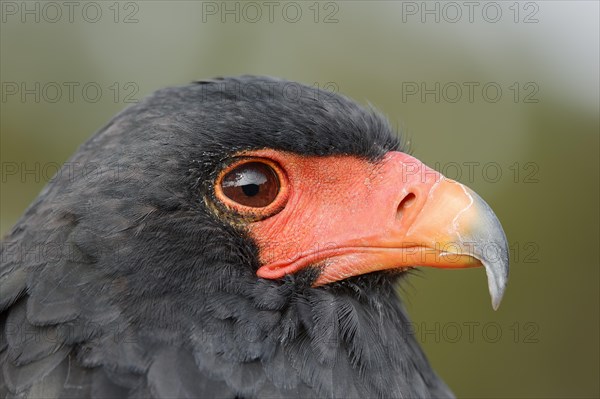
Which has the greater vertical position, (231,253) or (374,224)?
(374,224)

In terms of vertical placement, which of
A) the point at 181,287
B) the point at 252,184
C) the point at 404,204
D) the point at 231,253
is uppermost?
the point at 252,184

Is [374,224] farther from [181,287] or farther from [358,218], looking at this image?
[181,287]

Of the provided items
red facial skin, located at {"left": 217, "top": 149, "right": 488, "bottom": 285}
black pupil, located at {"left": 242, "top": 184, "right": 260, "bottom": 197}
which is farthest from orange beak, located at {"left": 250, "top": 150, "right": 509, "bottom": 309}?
black pupil, located at {"left": 242, "top": 184, "right": 260, "bottom": 197}

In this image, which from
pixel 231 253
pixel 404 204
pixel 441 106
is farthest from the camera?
pixel 441 106

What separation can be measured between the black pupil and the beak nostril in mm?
725

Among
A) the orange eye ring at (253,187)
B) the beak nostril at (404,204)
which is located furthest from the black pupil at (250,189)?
the beak nostril at (404,204)

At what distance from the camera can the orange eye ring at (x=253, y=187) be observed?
377 centimetres

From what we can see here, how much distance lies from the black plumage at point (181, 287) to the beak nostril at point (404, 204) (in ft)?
1.13

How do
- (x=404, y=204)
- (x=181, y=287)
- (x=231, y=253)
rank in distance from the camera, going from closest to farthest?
(x=181, y=287) → (x=231, y=253) → (x=404, y=204)

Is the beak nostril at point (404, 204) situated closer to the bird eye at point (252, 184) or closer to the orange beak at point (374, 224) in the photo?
the orange beak at point (374, 224)

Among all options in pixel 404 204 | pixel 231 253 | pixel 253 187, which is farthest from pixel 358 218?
pixel 231 253

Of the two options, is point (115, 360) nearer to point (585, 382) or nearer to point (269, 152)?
point (269, 152)

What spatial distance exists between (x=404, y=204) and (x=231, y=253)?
907 millimetres

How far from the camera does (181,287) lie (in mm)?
3604
